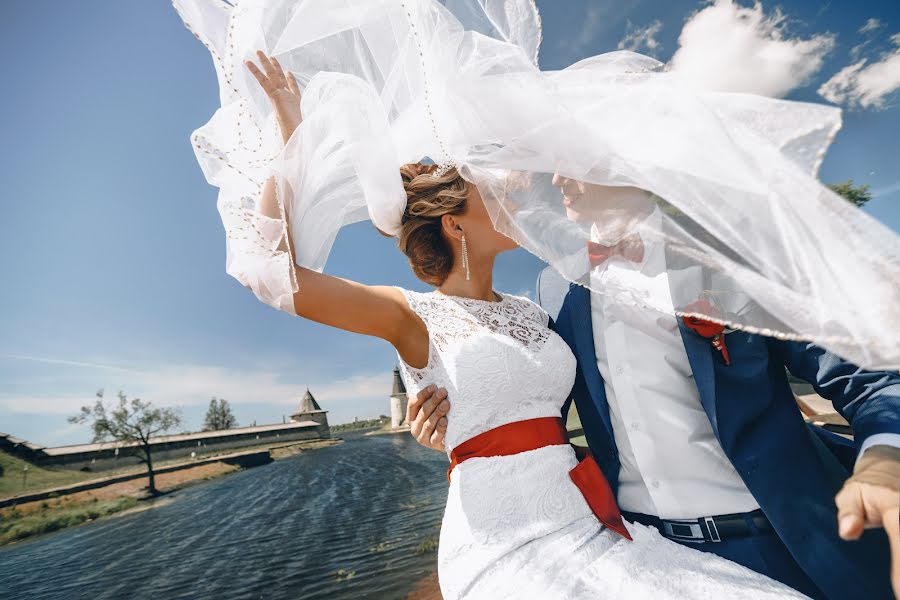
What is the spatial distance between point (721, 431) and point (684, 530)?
17.3 inches

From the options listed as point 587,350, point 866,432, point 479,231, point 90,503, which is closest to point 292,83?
point 479,231

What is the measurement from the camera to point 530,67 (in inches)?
57.1

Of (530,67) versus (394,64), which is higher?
(394,64)

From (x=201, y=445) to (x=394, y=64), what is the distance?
52272mm

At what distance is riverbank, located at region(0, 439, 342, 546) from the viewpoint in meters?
22.8

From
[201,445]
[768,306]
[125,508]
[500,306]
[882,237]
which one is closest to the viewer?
[882,237]

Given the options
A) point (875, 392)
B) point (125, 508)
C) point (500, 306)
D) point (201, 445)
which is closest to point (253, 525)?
point (125, 508)

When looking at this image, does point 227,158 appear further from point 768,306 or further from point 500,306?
point 768,306

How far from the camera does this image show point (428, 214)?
Result: 228cm

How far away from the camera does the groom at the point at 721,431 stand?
135 cm

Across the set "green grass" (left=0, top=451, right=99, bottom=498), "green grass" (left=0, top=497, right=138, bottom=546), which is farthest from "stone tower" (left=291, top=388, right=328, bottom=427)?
"green grass" (left=0, top=497, right=138, bottom=546)

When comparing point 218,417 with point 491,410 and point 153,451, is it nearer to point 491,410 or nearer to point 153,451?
point 153,451

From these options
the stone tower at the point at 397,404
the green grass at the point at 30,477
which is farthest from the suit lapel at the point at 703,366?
the stone tower at the point at 397,404

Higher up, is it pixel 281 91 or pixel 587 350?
pixel 281 91
